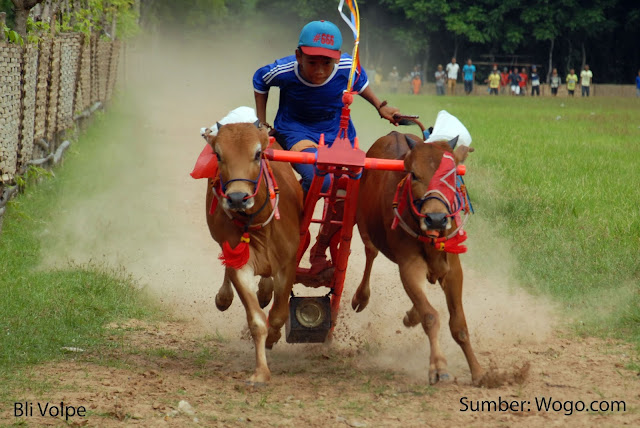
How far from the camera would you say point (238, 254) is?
6.66 m

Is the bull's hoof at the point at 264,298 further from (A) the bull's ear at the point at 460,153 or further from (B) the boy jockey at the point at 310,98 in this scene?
(A) the bull's ear at the point at 460,153

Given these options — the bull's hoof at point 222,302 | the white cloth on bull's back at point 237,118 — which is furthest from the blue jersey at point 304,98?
the bull's hoof at point 222,302

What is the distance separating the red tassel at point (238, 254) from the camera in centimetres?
666

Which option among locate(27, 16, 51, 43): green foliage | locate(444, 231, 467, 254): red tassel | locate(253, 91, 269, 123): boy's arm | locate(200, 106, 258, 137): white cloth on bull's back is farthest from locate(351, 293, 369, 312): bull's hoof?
locate(27, 16, 51, 43): green foliage

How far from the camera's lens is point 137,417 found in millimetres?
5547

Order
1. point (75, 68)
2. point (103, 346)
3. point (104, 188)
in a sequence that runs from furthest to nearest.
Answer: point (75, 68) < point (104, 188) < point (103, 346)

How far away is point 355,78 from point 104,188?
27.3 feet

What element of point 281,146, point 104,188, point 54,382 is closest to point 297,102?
point 281,146

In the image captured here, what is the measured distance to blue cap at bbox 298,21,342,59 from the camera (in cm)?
718

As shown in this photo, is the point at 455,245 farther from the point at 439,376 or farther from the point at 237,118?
the point at 237,118

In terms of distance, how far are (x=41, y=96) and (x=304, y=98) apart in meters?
7.57

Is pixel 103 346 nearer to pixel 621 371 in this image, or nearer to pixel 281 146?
pixel 281 146

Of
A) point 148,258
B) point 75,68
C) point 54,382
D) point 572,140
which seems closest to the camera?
point 54,382

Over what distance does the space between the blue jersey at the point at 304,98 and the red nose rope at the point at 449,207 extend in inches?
51.5
